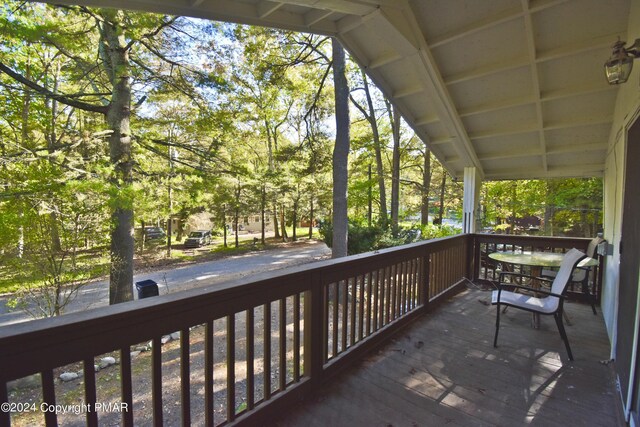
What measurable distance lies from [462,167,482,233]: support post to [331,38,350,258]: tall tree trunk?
104 inches

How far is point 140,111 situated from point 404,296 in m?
9.08

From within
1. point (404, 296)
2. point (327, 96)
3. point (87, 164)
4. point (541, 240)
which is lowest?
point (404, 296)

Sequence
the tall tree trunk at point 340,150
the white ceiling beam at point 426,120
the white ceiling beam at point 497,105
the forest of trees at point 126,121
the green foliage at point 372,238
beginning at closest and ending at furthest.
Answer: the white ceiling beam at point 497,105
the white ceiling beam at point 426,120
the forest of trees at point 126,121
the tall tree trunk at point 340,150
the green foliage at point 372,238

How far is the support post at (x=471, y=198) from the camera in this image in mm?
5531

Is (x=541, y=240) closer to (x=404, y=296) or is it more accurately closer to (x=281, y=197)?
(x=404, y=296)

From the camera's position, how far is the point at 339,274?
2348 millimetres

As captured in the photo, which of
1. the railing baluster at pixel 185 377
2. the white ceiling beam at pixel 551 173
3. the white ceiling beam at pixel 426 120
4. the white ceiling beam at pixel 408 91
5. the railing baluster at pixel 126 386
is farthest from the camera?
the white ceiling beam at pixel 551 173

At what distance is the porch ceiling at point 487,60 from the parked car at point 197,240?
16414 millimetres

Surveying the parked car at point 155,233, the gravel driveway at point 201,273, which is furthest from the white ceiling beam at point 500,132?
the parked car at point 155,233

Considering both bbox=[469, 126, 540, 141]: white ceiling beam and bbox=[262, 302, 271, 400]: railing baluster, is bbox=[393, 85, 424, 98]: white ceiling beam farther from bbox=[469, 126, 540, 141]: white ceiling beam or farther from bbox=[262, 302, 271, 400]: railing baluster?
bbox=[262, 302, 271, 400]: railing baluster

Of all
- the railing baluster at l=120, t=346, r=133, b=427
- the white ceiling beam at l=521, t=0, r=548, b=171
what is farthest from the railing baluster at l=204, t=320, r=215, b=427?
the white ceiling beam at l=521, t=0, r=548, b=171

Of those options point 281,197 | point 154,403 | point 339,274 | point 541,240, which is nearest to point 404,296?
point 339,274

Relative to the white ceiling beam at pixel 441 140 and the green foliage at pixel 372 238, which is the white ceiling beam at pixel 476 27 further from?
the green foliage at pixel 372 238

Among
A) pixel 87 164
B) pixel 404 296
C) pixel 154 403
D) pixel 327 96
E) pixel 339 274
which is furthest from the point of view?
pixel 327 96
